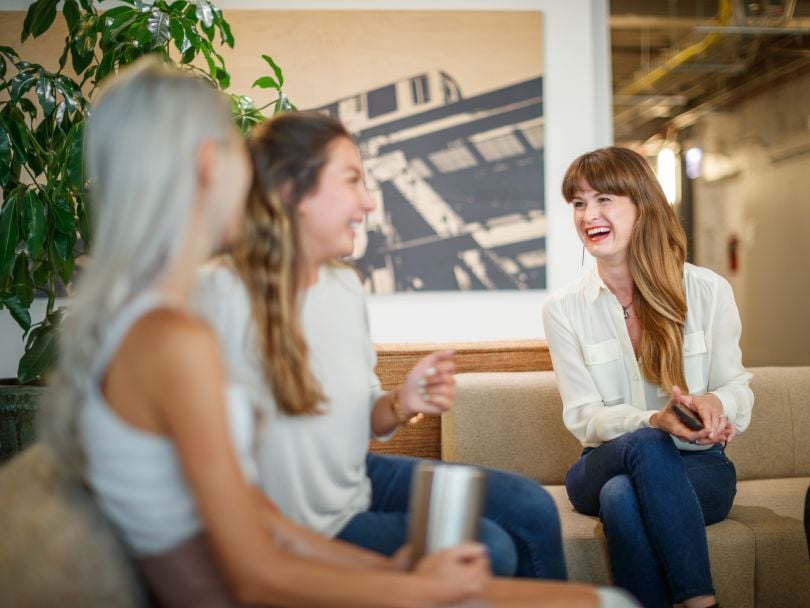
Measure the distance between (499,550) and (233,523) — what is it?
0.69 meters

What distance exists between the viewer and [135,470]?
1.04 metres

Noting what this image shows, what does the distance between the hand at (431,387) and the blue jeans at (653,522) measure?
647 mm

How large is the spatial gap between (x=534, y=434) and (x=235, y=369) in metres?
1.50

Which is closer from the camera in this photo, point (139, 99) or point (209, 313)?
point (139, 99)

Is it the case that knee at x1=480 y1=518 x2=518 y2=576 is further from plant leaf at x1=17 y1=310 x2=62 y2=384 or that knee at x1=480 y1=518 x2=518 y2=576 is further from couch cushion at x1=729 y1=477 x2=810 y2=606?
plant leaf at x1=17 y1=310 x2=62 y2=384

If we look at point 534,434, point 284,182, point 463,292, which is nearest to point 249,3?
point 463,292

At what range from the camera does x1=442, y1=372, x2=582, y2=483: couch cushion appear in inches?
105

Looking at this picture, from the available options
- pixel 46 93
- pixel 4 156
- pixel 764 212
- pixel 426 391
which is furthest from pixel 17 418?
pixel 764 212

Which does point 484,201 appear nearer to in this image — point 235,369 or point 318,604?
point 235,369

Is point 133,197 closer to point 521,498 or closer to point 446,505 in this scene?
point 446,505

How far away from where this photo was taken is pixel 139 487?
106cm

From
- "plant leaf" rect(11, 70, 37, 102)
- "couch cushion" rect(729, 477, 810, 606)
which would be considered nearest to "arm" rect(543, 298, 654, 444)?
"couch cushion" rect(729, 477, 810, 606)

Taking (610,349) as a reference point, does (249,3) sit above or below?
above

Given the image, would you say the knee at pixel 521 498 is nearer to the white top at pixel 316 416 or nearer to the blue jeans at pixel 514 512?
the blue jeans at pixel 514 512
